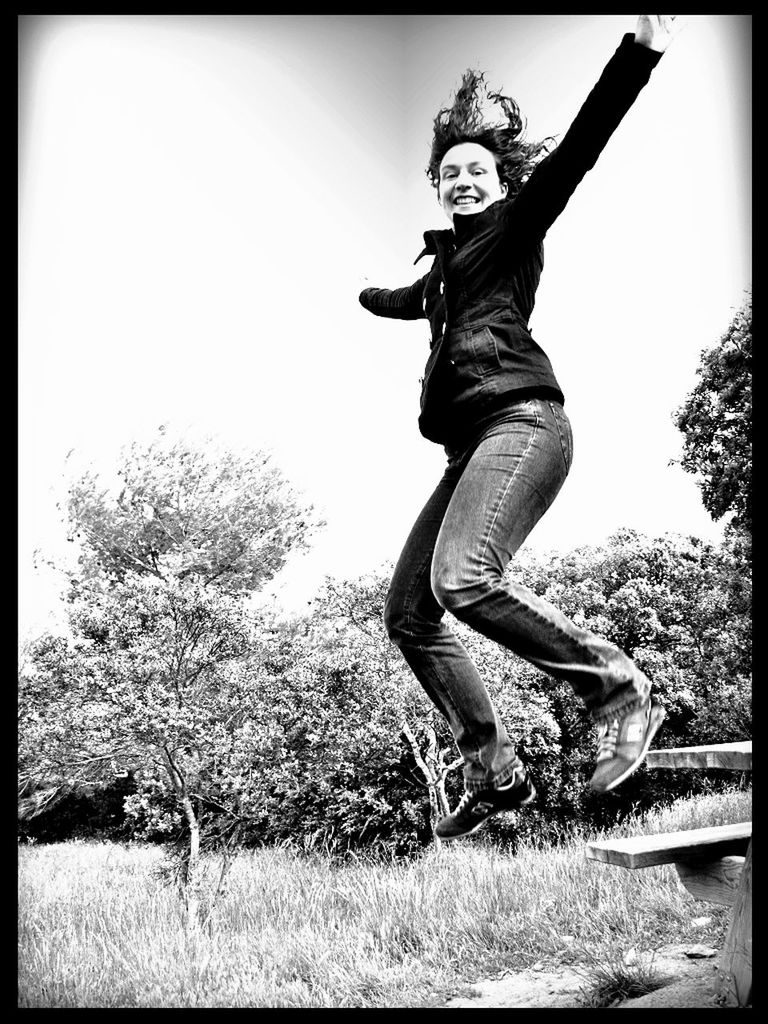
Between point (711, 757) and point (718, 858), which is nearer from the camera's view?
point (711, 757)

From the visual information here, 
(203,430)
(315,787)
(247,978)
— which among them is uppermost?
(203,430)

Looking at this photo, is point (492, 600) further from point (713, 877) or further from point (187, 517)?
point (187, 517)

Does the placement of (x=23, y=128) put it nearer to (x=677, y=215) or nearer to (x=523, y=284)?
(x=523, y=284)

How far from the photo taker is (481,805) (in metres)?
1.61

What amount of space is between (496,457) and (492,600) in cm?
25

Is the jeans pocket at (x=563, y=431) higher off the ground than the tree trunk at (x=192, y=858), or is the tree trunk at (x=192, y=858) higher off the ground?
the jeans pocket at (x=563, y=431)

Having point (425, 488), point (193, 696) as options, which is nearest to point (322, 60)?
point (425, 488)

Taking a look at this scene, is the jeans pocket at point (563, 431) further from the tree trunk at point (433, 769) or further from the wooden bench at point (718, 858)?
the tree trunk at point (433, 769)

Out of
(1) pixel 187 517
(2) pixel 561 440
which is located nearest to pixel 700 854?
(2) pixel 561 440

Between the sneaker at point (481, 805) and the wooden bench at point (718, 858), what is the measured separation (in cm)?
45

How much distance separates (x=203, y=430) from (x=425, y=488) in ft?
3.14

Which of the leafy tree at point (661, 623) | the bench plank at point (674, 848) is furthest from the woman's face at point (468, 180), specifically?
the leafy tree at point (661, 623)

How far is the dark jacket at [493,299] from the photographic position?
1.60 meters

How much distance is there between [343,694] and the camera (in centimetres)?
373
